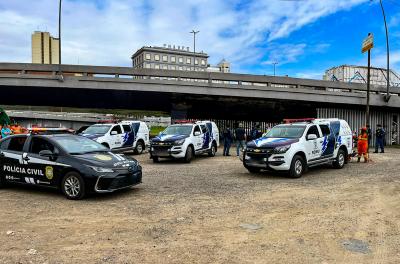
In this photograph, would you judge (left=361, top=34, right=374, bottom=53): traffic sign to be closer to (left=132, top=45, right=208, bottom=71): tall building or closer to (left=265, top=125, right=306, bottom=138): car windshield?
(left=265, top=125, right=306, bottom=138): car windshield

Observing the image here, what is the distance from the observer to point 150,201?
26.9 feet

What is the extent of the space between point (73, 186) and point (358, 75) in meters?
29.6

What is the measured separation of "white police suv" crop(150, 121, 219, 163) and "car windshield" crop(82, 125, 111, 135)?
11.6 feet

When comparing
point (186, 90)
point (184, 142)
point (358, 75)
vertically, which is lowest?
point (184, 142)

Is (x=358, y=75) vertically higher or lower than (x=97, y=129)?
higher

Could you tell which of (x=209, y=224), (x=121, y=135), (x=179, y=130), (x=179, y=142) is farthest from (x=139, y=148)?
(x=209, y=224)

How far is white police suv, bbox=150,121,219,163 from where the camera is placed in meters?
15.9

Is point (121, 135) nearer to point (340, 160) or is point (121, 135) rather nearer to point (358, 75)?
point (340, 160)

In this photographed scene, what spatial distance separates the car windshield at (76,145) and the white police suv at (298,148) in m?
4.90

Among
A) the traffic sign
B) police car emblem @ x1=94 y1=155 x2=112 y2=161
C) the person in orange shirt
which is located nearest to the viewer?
police car emblem @ x1=94 y1=155 x2=112 y2=161

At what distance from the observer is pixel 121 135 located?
770 inches

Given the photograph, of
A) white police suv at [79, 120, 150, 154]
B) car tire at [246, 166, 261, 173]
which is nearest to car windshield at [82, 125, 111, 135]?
white police suv at [79, 120, 150, 154]

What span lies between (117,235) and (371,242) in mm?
3791

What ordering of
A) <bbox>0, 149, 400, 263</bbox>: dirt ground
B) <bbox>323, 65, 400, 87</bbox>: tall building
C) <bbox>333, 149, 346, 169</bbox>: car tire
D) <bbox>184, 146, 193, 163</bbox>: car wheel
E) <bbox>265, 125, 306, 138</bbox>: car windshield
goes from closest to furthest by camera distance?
<bbox>0, 149, 400, 263</bbox>: dirt ground < <bbox>265, 125, 306, 138</bbox>: car windshield < <bbox>333, 149, 346, 169</bbox>: car tire < <bbox>184, 146, 193, 163</bbox>: car wheel < <bbox>323, 65, 400, 87</bbox>: tall building
